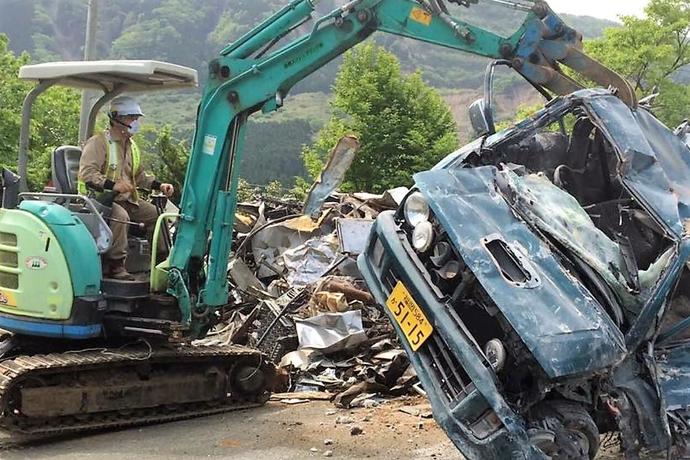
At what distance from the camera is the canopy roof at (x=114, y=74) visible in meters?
7.13

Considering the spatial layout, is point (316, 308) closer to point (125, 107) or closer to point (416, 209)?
point (125, 107)

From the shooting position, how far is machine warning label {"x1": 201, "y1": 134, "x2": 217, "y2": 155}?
7.37 metres

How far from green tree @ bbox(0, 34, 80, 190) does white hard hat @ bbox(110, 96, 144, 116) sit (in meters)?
19.8

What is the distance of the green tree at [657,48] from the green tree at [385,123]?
23.5 ft

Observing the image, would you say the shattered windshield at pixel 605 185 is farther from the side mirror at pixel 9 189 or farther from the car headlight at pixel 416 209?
the side mirror at pixel 9 189

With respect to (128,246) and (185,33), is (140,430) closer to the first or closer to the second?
(128,246)

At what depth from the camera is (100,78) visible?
7.62 meters

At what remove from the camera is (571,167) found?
23.0 feet

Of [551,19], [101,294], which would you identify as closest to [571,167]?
[551,19]

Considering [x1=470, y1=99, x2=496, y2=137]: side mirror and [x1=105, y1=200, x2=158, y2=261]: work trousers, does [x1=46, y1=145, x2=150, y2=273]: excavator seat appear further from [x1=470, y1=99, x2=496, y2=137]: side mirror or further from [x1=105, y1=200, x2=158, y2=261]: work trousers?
[x1=470, y1=99, x2=496, y2=137]: side mirror

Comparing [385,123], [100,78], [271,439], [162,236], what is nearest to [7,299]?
[162,236]

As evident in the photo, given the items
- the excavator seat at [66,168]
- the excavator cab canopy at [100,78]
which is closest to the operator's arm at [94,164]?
the excavator seat at [66,168]

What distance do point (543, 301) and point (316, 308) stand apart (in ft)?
18.1

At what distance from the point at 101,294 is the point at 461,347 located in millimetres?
3401
